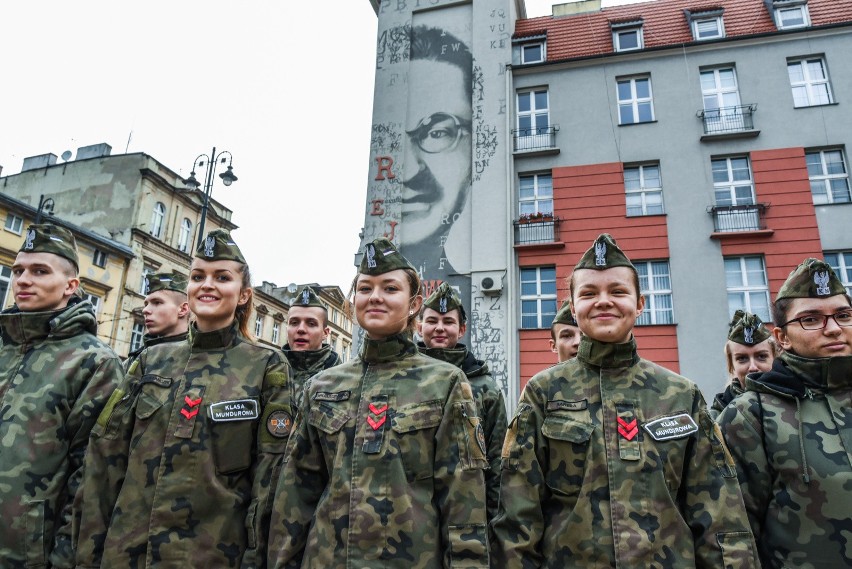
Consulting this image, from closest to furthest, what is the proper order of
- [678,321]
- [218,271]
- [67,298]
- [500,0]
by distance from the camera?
[218,271]
[67,298]
[678,321]
[500,0]

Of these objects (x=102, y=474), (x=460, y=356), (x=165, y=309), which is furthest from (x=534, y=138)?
(x=102, y=474)

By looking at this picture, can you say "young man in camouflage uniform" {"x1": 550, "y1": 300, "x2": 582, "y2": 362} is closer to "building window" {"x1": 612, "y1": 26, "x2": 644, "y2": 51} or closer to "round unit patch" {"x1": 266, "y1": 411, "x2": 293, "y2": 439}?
"round unit patch" {"x1": 266, "y1": 411, "x2": 293, "y2": 439}

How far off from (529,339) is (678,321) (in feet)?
12.3

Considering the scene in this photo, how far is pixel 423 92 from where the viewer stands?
16.7 m

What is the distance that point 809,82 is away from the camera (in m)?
14.0

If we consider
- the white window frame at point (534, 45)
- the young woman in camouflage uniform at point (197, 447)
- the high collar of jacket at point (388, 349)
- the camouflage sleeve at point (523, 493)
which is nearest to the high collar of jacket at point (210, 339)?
the young woman in camouflage uniform at point (197, 447)

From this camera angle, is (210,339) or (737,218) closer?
(210,339)

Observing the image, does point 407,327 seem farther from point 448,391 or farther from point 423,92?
point 423,92

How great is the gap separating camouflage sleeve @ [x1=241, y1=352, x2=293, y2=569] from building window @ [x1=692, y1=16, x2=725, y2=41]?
16989mm

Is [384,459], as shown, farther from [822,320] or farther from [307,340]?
[307,340]

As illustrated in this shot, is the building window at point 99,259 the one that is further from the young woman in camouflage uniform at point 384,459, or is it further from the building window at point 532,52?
Result: the young woman in camouflage uniform at point 384,459

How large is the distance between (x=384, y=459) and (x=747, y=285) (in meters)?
13.5

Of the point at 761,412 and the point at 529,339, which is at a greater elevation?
the point at 529,339

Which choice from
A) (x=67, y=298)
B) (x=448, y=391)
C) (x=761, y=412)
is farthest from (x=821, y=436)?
(x=67, y=298)
